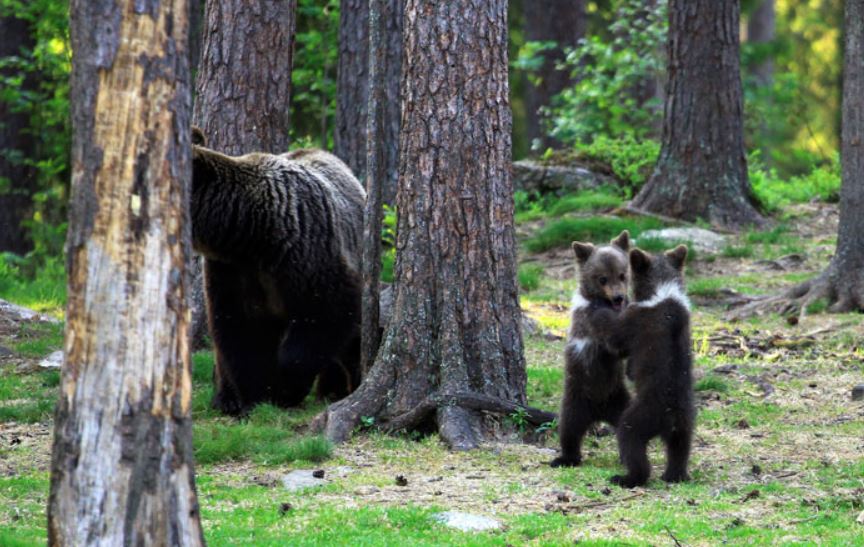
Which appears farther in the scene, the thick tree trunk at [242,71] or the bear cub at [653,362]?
the thick tree trunk at [242,71]

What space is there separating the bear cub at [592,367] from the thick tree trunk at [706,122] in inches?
341

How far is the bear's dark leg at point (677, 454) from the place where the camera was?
23.1 feet

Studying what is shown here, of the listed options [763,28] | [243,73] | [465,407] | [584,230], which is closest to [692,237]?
[584,230]

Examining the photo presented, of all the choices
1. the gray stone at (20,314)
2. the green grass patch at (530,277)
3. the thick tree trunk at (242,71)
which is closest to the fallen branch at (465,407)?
the thick tree trunk at (242,71)

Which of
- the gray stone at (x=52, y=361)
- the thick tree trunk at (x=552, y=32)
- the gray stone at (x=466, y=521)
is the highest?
the thick tree trunk at (x=552, y=32)

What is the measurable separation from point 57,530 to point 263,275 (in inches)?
197

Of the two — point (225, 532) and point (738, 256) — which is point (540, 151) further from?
point (225, 532)

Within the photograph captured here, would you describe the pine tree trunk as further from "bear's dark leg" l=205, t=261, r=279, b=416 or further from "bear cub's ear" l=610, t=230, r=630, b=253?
"bear's dark leg" l=205, t=261, r=279, b=416

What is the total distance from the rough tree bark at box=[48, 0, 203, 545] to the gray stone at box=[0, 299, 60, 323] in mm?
8051

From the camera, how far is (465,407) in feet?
26.7

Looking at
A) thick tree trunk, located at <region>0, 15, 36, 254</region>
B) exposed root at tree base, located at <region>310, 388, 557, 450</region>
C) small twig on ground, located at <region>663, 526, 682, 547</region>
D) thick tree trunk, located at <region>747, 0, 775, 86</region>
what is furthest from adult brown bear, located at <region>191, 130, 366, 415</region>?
thick tree trunk, located at <region>747, 0, 775, 86</region>

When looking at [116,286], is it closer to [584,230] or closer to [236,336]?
[236,336]

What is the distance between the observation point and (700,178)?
52.6ft

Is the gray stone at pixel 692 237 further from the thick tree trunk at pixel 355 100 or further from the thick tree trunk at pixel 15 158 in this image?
the thick tree trunk at pixel 15 158
